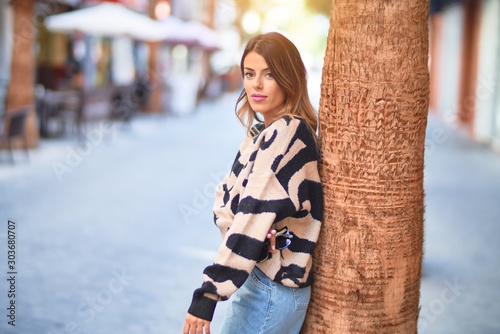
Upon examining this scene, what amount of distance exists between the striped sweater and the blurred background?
0.63 meters

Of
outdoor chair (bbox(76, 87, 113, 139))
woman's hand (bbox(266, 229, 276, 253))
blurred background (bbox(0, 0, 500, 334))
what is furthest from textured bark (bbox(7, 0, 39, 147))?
woman's hand (bbox(266, 229, 276, 253))

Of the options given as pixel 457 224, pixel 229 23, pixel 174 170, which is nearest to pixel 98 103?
pixel 174 170

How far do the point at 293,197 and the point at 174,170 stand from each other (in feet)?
30.2

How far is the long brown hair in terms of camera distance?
238 centimetres

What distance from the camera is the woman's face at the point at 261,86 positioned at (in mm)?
2414

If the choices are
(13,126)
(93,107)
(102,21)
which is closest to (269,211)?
(13,126)

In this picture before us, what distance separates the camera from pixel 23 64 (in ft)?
40.7

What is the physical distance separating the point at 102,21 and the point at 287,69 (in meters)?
14.3

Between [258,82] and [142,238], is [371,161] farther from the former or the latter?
[142,238]

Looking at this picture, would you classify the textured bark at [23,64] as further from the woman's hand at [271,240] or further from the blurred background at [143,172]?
the woman's hand at [271,240]

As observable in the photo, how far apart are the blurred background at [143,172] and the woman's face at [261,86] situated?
0.40 meters

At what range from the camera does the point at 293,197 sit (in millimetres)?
2275

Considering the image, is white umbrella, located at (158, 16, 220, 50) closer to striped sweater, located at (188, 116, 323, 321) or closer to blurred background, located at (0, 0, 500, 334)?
blurred background, located at (0, 0, 500, 334)

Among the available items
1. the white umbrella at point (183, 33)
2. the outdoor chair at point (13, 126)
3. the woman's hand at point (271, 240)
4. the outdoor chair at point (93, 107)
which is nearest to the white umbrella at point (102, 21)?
the outdoor chair at point (93, 107)
